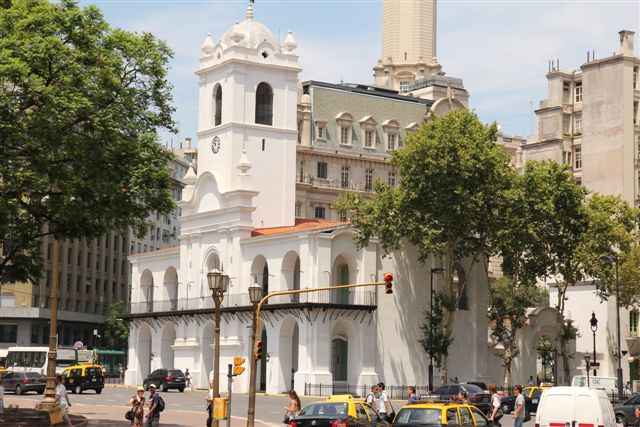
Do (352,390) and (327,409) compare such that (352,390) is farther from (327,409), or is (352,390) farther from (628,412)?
(327,409)

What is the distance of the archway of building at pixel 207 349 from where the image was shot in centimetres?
8069

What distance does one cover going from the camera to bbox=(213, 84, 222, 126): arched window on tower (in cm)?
8469

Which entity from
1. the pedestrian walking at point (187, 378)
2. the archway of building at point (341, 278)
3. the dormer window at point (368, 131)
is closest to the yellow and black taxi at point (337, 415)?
the archway of building at point (341, 278)

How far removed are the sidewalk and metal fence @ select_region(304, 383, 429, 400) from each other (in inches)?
680

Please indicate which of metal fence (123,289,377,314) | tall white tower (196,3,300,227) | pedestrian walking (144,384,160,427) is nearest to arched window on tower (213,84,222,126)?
tall white tower (196,3,300,227)

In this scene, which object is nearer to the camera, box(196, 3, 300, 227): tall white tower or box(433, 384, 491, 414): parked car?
box(433, 384, 491, 414): parked car

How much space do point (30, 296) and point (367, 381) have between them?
5414 centimetres

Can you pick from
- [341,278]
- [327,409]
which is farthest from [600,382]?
[327,409]

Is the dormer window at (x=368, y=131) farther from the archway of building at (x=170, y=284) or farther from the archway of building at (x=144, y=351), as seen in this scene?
the archway of building at (x=144, y=351)

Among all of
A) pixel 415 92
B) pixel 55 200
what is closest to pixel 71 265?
pixel 415 92

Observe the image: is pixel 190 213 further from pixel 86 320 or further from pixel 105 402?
pixel 86 320

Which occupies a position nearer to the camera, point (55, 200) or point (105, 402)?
point (55, 200)

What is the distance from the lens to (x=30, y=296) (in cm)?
11694

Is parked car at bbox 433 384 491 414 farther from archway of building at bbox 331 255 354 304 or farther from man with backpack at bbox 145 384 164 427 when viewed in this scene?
man with backpack at bbox 145 384 164 427
